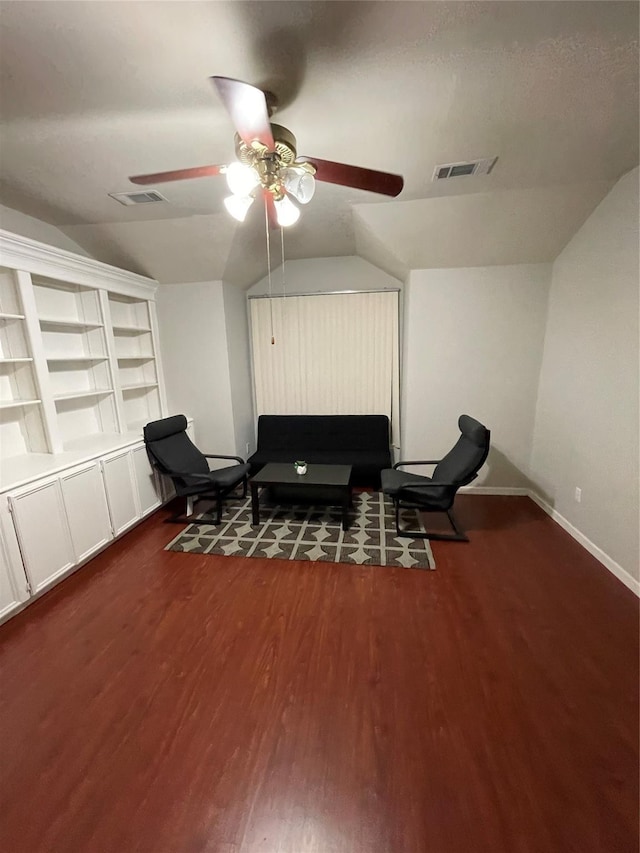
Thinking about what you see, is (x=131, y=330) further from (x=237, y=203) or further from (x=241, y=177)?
(x=241, y=177)

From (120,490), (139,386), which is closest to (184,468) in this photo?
(120,490)

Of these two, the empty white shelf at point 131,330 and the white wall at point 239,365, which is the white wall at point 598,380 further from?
the empty white shelf at point 131,330

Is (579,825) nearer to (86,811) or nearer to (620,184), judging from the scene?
(86,811)

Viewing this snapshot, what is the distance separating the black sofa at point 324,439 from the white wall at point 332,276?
5.15ft

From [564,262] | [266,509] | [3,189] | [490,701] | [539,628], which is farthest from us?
[266,509]

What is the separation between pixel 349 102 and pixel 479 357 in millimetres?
2455

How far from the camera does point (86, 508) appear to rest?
8.25ft

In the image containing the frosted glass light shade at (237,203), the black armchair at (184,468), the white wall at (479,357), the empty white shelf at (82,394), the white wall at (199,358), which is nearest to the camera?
the frosted glass light shade at (237,203)

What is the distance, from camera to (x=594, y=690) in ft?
5.07

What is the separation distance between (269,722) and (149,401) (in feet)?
11.2

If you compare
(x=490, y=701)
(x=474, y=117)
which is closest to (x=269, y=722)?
(x=490, y=701)

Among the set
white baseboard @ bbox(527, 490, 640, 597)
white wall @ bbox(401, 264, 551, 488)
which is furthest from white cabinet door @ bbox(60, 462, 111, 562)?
white baseboard @ bbox(527, 490, 640, 597)

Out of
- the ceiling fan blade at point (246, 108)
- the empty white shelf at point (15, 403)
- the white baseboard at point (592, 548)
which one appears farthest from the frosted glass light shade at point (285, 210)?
the white baseboard at point (592, 548)

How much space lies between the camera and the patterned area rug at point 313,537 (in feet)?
8.41
